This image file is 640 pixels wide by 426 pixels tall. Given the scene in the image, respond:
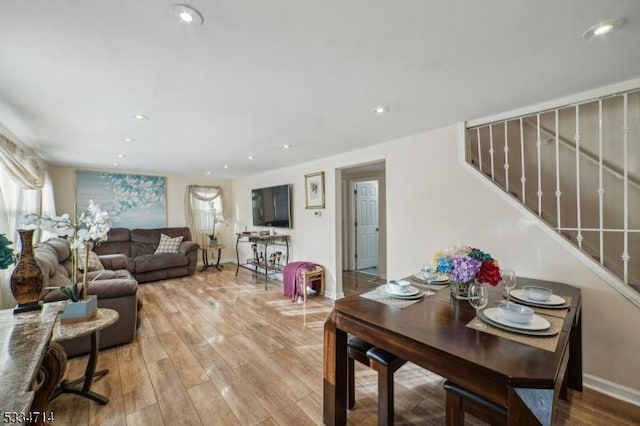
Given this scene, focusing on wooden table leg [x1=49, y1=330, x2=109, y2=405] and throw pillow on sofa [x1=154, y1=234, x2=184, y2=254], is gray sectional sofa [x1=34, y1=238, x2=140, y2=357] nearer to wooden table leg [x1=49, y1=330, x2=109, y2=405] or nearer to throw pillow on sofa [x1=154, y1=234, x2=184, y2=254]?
wooden table leg [x1=49, y1=330, x2=109, y2=405]

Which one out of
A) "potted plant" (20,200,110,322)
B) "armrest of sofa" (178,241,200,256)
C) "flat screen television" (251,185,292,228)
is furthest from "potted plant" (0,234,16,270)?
"armrest of sofa" (178,241,200,256)

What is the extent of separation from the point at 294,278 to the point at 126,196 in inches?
167

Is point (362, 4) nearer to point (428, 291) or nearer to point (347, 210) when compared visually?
point (428, 291)

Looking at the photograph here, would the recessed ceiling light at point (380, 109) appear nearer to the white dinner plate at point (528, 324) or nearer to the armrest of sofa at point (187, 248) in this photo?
the white dinner plate at point (528, 324)

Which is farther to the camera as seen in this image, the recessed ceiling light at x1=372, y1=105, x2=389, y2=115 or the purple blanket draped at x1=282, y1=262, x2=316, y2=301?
the purple blanket draped at x1=282, y1=262, x2=316, y2=301

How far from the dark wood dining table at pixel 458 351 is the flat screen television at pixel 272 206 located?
10.8 feet

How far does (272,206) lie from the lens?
16.5ft

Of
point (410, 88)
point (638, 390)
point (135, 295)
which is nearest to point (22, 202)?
point (135, 295)

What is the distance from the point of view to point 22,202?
9.31 ft

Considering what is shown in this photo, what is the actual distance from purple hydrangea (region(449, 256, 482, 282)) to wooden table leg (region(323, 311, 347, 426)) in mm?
761

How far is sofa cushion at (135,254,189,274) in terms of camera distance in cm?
466

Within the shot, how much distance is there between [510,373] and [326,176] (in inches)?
134

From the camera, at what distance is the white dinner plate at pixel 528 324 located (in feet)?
3.77

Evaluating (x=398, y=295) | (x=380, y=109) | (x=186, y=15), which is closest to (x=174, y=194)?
(x=380, y=109)
